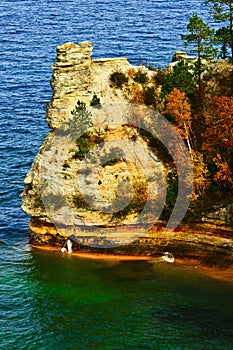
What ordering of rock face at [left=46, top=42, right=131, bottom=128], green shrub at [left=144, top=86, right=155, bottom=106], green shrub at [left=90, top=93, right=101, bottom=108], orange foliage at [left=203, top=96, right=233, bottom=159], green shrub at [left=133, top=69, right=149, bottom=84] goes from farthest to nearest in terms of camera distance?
green shrub at [left=133, top=69, right=149, bottom=84], green shrub at [left=144, top=86, right=155, bottom=106], green shrub at [left=90, top=93, right=101, bottom=108], rock face at [left=46, top=42, right=131, bottom=128], orange foliage at [left=203, top=96, right=233, bottom=159]

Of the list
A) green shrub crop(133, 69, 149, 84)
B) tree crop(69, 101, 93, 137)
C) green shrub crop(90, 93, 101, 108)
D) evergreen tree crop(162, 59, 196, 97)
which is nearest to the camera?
evergreen tree crop(162, 59, 196, 97)

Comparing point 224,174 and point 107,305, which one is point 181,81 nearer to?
point 224,174

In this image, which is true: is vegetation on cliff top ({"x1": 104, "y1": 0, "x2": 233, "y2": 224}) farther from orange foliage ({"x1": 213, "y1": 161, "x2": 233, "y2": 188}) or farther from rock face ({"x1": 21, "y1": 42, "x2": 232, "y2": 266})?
rock face ({"x1": 21, "y1": 42, "x2": 232, "y2": 266})

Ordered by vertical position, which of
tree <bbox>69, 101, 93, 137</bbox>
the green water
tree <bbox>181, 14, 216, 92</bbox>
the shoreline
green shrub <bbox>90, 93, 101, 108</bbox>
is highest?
tree <bbox>181, 14, 216, 92</bbox>

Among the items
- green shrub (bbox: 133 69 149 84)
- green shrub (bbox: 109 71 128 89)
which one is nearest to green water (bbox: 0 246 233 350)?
green shrub (bbox: 109 71 128 89)

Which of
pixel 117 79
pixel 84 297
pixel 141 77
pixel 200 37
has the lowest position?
pixel 84 297

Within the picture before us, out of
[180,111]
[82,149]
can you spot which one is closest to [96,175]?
[82,149]
